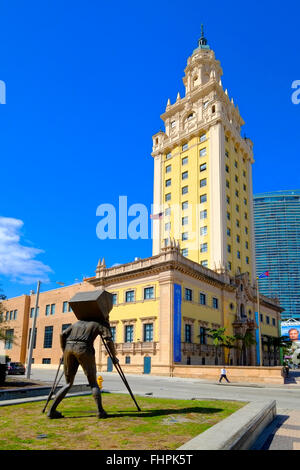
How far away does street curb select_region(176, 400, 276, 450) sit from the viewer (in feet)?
19.2

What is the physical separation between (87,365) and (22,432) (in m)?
2.43

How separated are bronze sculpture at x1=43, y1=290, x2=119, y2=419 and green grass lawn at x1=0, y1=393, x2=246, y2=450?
2.61 feet

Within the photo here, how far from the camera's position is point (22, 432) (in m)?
7.63

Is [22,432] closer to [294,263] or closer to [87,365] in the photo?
[87,365]

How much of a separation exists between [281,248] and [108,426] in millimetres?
184297

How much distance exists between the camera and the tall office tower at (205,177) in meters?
51.9

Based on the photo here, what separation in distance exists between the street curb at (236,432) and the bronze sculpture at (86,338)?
11.0 feet

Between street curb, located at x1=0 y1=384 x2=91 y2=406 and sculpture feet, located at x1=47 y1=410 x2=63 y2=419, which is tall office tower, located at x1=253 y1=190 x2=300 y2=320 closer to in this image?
street curb, located at x1=0 y1=384 x2=91 y2=406

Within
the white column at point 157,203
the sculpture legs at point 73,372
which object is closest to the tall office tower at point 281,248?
the white column at point 157,203

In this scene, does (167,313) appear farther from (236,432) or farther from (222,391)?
(236,432)

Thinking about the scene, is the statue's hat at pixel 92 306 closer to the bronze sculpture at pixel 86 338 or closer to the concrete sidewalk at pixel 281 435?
the bronze sculpture at pixel 86 338

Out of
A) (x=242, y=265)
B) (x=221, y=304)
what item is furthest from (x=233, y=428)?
(x=242, y=265)

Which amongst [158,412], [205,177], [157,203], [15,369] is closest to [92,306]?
[158,412]

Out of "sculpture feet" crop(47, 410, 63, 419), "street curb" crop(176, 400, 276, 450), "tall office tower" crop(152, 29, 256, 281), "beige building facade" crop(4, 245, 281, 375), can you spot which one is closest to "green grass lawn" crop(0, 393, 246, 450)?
"sculpture feet" crop(47, 410, 63, 419)
